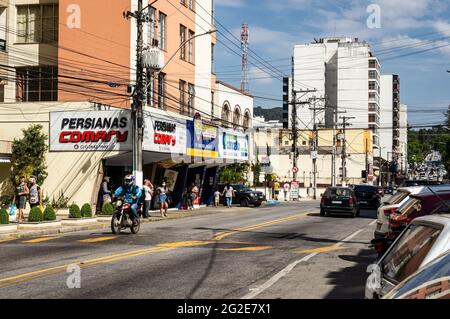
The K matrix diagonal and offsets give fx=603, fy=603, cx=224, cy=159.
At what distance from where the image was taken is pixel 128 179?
60.4 ft

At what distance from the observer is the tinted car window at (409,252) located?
15.7 ft

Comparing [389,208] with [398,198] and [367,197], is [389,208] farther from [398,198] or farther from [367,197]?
[367,197]

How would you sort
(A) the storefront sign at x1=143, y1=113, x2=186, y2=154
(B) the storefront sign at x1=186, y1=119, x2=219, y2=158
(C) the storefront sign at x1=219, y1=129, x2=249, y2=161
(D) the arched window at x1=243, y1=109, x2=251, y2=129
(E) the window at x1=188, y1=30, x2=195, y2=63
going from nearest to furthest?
(A) the storefront sign at x1=143, y1=113, x2=186, y2=154, (B) the storefront sign at x1=186, y1=119, x2=219, y2=158, (C) the storefront sign at x1=219, y1=129, x2=249, y2=161, (E) the window at x1=188, y1=30, x2=195, y2=63, (D) the arched window at x1=243, y1=109, x2=251, y2=129

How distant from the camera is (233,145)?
1725 inches

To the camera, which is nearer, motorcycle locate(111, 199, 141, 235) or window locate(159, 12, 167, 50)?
motorcycle locate(111, 199, 141, 235)

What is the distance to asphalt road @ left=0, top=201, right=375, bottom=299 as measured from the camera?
926 centimetres

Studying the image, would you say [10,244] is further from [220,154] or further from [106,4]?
[220,154]

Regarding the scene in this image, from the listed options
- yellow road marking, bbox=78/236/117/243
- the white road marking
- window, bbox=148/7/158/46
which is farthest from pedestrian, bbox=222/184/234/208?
the white road marking

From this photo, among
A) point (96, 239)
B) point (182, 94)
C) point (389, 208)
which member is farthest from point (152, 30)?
point (389, 208)

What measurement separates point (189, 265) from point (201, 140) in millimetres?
25715

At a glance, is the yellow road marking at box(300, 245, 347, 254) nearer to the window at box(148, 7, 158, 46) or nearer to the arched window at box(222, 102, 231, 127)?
the window at box(148, 7, 158, 46)

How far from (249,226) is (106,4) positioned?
18.9m

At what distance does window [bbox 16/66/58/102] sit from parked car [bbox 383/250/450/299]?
114ft
